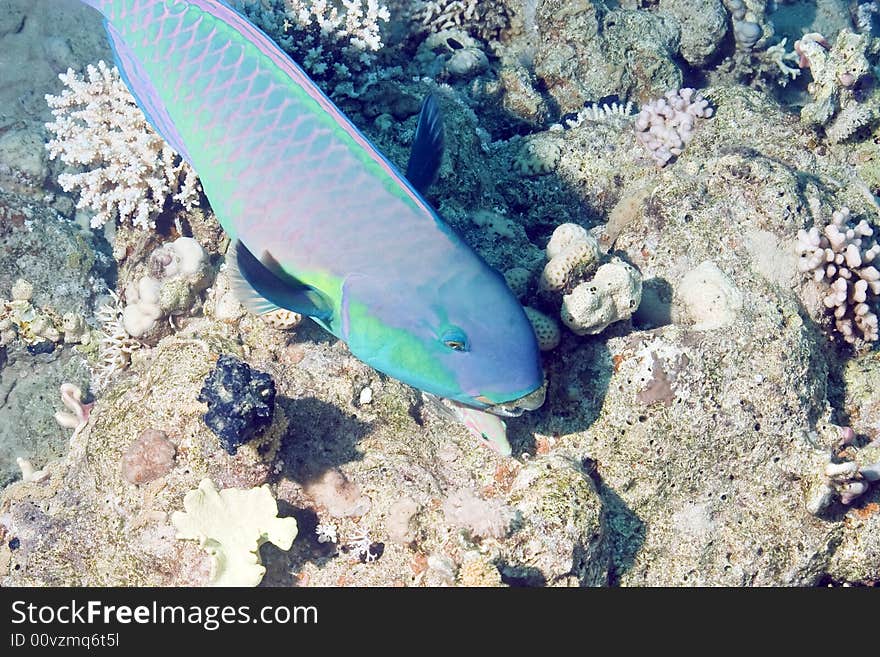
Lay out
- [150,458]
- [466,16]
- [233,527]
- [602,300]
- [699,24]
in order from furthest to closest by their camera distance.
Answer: [699,24], [466,16], [602,300], [150,458], [233,527]

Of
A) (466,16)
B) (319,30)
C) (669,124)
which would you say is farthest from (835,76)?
(319,30)

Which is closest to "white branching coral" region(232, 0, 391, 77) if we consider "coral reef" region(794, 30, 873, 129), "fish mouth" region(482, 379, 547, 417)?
"fish mouth" region(482, 379, 547, 417)

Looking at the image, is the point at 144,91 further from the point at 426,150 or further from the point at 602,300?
the point at 602,300

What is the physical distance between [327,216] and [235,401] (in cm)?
95

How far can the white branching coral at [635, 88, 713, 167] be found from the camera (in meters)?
4.82

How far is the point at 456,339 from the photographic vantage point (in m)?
2.25

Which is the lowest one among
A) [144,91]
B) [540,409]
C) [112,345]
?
[112,345]

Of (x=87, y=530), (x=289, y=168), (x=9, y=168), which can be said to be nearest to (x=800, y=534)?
(x=289, y=168)

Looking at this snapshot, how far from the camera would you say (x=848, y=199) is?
420 centimetres

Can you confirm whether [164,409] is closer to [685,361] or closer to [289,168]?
[289,168]

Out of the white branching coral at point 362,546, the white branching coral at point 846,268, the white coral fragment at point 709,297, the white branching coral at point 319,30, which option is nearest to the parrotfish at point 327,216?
the white branching coral at point 362,546

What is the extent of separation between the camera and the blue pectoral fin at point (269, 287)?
2299mm

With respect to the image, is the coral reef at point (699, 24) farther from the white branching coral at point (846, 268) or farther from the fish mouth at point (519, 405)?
the fish mouth at point (519, 405)

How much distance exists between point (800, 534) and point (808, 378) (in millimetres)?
852
